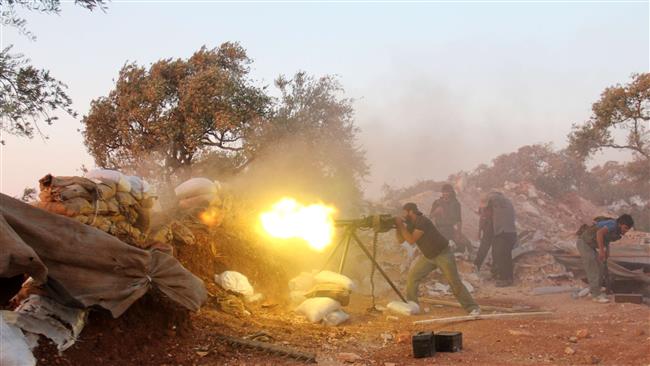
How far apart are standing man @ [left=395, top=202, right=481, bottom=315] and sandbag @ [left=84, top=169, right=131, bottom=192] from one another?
474 cm

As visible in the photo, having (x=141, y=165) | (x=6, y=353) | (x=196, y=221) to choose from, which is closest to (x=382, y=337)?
(x=196, y=221)

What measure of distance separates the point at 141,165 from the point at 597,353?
10.9m

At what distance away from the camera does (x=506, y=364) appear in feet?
17.6

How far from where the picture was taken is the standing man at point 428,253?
28.6ft

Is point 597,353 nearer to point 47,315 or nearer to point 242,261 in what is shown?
point 242,261

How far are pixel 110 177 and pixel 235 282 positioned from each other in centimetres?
236

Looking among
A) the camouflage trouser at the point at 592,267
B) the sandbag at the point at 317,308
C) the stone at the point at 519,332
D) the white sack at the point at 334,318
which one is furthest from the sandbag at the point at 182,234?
the camouflage trouser at the point at 592,267

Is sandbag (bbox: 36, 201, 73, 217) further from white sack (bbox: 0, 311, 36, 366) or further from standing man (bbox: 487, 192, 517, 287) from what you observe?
standing man (bbox: 487, 192, 517, 287)

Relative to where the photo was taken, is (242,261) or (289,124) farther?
(289,124)

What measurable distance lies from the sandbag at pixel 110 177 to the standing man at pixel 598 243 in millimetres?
8259

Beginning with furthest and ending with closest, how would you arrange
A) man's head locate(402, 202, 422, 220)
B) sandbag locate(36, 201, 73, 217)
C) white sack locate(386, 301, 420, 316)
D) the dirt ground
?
man's head locate(402, 202, 422, 220), white sack locate(386, 301, 420, 316), sandbag locate(36, 201, 73, 217), the dirt ground

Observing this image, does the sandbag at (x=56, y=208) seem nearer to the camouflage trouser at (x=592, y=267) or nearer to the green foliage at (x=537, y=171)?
the camouflage trouser at (x=592, y=267)

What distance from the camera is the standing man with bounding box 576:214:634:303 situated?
31.1ft

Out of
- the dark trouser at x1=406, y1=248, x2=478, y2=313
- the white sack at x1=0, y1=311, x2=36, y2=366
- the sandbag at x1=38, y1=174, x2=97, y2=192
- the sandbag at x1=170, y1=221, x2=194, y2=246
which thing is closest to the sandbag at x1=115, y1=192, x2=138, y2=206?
the sandbag at x1=38, y1=174, x2=97, y2=192
